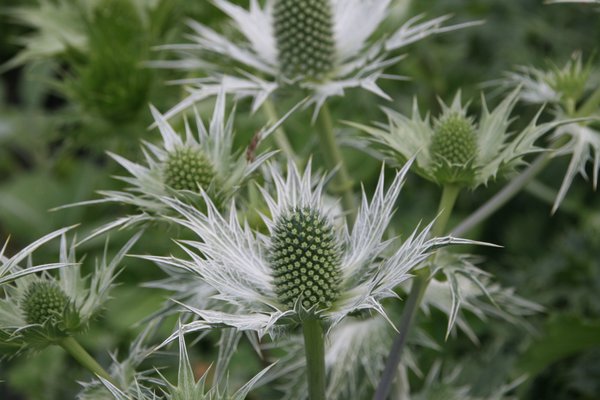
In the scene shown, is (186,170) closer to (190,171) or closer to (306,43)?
(190,171)

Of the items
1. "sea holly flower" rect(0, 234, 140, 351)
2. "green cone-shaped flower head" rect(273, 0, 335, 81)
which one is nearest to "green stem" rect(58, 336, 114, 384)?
"sea holly flower" rect(0, 234, 140, 351)

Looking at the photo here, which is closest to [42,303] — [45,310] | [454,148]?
[45,310]

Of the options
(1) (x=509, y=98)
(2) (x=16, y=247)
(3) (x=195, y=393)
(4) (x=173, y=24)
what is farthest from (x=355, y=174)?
(2) (x=16, y=247)

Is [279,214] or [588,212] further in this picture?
[588,212]

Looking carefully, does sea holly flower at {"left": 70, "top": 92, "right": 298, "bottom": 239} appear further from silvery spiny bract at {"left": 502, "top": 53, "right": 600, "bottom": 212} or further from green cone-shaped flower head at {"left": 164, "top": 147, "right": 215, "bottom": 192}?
silvery spiny bract at {"left": 502, "top": 53, "right": 600, "bottom": 212}

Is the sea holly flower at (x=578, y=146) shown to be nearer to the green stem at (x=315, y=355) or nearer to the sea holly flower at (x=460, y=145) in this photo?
the sea holly flower at (x=460, y=145)

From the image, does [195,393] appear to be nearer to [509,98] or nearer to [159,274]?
[509,98]
